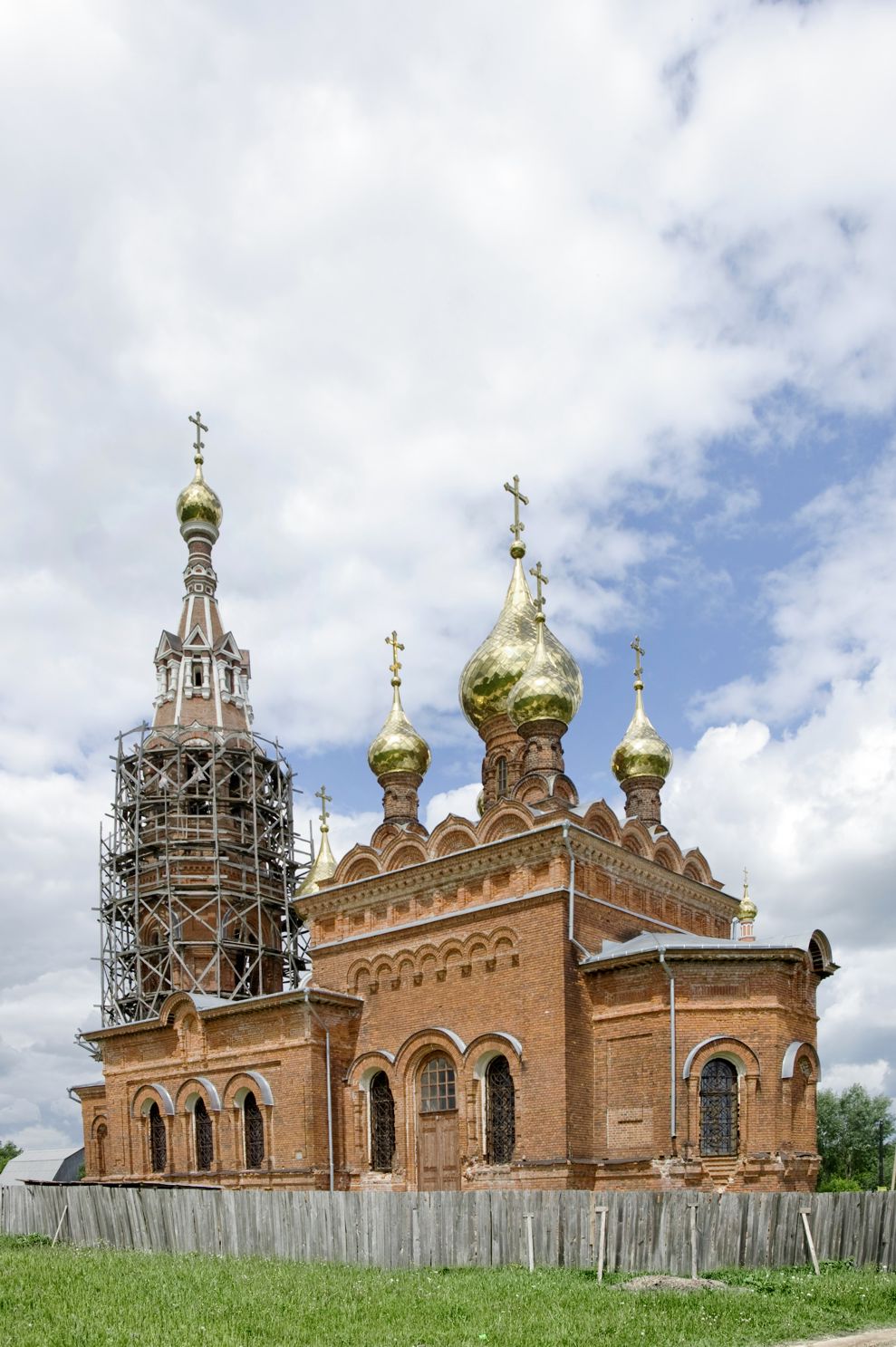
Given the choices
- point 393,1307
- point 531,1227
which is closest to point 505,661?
point 531,1227

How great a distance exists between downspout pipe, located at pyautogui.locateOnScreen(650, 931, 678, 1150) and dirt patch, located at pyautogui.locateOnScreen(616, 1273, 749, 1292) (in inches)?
158

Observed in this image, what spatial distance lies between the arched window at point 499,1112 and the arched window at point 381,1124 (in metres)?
1.87

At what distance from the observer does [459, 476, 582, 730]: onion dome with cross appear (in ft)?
70.5

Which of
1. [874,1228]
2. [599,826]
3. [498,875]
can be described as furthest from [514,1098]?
[874,1228]

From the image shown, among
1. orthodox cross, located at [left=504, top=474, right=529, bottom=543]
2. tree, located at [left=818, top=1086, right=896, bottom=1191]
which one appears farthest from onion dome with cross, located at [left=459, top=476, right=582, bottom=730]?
tree, located at [left=818, top=1086, right=896, bottom=1191]

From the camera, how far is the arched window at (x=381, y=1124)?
719 inches

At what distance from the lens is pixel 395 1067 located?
59.5 ft

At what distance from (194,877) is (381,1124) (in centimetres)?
928

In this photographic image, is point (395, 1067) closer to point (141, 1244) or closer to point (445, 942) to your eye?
point (445, 942)

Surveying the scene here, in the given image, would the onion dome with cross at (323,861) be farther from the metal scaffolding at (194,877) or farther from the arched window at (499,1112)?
the arched window at (499,1112)

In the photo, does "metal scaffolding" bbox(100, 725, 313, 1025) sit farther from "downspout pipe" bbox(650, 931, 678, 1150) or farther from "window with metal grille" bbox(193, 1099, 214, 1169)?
"downspout pipe" bbox(650, 931, 678, 1150)

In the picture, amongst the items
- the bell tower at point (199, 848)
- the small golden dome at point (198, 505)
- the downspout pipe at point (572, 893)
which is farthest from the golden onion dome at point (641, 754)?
the small golden dome at point (198, 505)

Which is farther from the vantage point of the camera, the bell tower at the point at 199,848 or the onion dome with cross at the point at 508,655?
the bell tower at the point at 199,848

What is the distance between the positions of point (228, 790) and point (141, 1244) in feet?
44.6
